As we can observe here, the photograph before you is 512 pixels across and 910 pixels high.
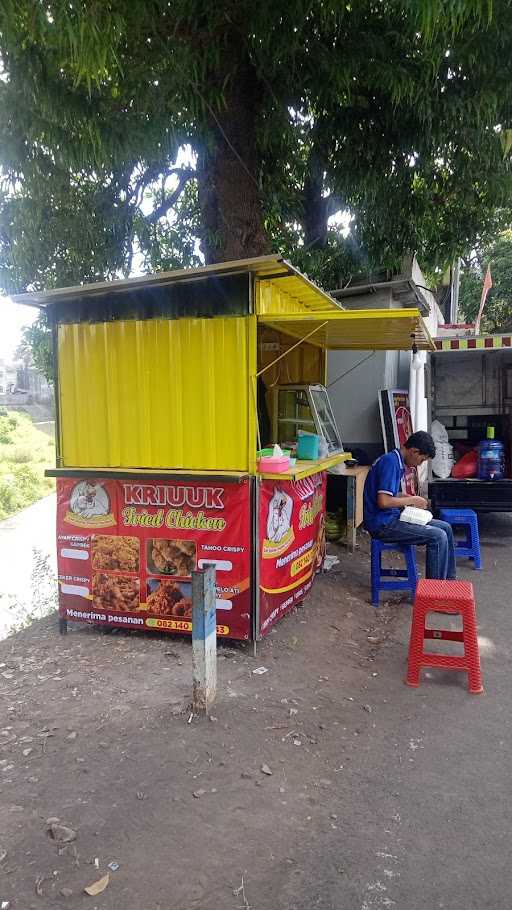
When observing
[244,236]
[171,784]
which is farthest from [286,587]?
[244,236]

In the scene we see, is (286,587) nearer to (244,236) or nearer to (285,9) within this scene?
(244,236)

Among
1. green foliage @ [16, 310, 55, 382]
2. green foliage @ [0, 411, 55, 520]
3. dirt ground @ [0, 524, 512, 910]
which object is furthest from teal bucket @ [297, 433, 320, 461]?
green foliage @ [0, 411, 55, 520]

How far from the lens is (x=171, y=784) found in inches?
114

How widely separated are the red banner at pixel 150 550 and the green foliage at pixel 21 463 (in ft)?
34.7

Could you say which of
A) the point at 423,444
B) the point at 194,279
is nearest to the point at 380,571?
the point at 423,444

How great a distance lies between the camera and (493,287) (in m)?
23.4

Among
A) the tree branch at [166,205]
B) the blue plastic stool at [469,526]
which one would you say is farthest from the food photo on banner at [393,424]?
the tree branch at [166,205]

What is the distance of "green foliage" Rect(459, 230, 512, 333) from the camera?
23125 mm

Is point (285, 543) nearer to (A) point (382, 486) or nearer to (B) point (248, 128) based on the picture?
(A) point (382, 486)

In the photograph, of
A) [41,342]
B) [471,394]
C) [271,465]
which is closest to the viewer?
[271,465]

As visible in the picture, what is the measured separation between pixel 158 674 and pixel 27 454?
1003 inches

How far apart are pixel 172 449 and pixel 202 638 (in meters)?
A: 1.52

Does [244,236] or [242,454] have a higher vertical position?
[244,236]

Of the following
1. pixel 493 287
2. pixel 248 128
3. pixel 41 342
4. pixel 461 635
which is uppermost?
pixel 493 287
